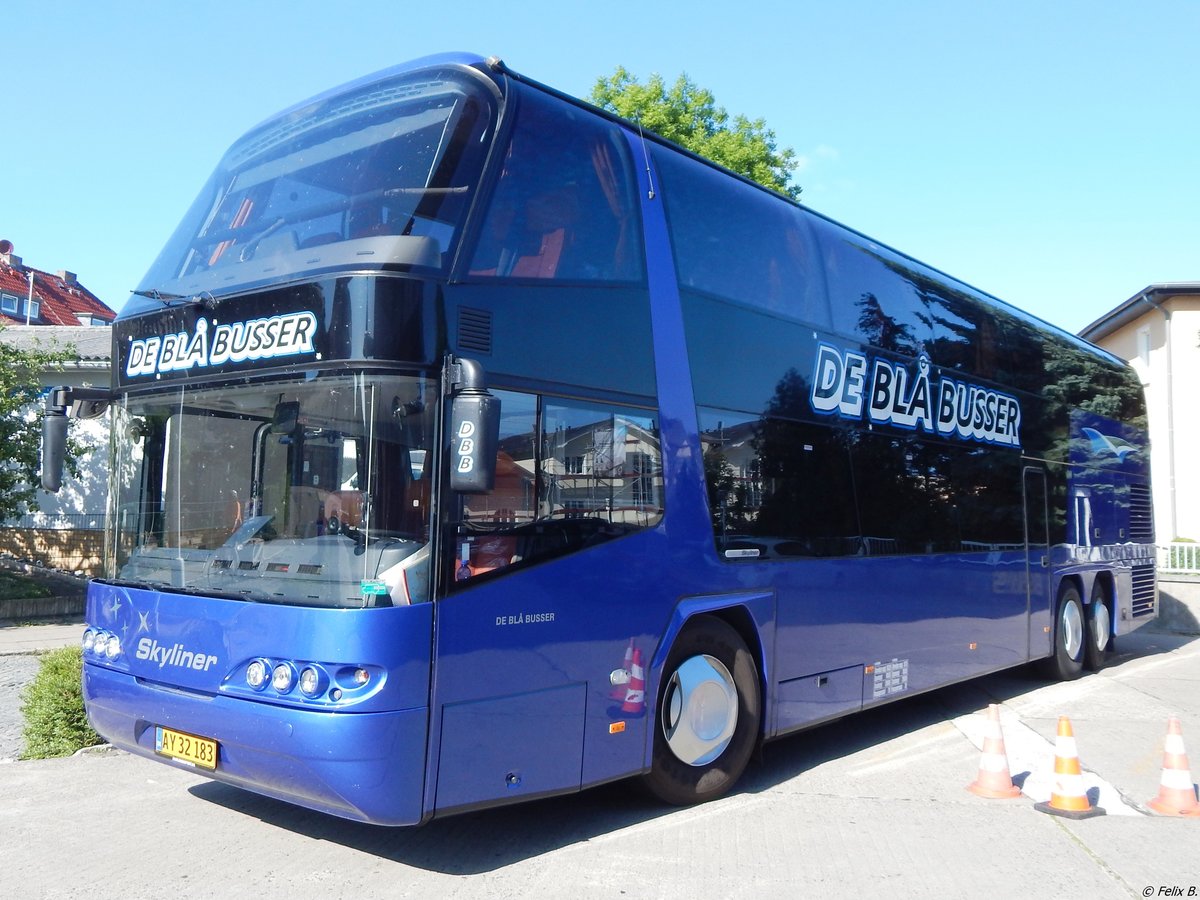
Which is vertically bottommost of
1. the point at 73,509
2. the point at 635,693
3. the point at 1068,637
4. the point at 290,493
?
the point at 1068,637

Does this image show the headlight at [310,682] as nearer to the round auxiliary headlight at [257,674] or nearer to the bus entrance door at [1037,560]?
the round auxiliary headlight at [257,674]

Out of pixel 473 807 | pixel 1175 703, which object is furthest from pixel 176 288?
pixel 1175 703

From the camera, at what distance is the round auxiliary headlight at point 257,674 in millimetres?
4809

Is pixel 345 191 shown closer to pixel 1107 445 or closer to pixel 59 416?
pixel 59 416

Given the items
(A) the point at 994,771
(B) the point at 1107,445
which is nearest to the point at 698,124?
(B) the point at 1107,445

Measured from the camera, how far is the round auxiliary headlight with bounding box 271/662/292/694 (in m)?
4.71

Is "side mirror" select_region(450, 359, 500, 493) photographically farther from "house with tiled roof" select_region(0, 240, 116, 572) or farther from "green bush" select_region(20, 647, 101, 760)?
"house with tiled roof" select_region(0, 240, 116, 572)

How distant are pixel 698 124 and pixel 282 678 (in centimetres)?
2152

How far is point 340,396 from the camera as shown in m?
4.81

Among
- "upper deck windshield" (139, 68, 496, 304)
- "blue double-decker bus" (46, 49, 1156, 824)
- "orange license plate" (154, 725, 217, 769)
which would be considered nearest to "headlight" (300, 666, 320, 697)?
"blue double-decker bus" (46, 49, 1156, 824)

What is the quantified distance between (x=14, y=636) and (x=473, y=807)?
12.7 meters

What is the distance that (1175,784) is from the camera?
6418 millimetres

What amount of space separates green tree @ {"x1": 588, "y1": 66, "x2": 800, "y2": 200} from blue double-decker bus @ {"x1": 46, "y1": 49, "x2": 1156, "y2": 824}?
633 inches

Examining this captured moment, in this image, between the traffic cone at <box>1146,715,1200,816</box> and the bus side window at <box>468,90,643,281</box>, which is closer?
the bus side window at <box>468,90,643,281</box>
